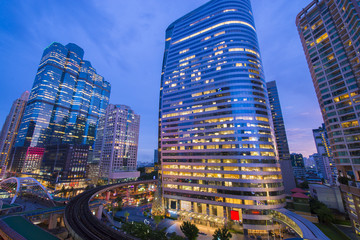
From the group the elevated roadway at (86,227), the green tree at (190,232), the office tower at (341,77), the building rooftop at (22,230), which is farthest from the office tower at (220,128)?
the building rooftop at (22,230)

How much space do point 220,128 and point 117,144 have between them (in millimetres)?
113522

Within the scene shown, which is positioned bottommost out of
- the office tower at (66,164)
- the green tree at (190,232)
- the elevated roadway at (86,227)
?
the green tree at (190,232)

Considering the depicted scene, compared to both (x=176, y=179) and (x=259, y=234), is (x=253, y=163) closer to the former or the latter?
(x=259, y=234)

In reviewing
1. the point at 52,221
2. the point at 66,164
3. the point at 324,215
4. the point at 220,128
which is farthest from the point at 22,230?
the point at 66,164

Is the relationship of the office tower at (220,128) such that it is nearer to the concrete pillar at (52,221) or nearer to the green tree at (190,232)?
the green tree at (190,232)

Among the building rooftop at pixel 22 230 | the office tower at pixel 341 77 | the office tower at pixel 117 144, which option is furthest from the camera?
the office tower at pixel 117 144

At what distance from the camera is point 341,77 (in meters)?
61.1

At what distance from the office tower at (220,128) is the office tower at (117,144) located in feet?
261

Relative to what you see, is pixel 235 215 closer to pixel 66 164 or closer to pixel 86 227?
pixel 86 227

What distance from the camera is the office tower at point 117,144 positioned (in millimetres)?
136125

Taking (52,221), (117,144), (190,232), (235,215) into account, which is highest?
(117,144)

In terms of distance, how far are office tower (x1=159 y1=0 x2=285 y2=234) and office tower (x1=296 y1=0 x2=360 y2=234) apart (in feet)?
78.3

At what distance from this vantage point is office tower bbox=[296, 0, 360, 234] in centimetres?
5334

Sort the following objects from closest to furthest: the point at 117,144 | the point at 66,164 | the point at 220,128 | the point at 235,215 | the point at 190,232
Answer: the point at 190,232 → the point at 235,215 → the point at 220,128 → the point at 66,164 → the point at 117,144
